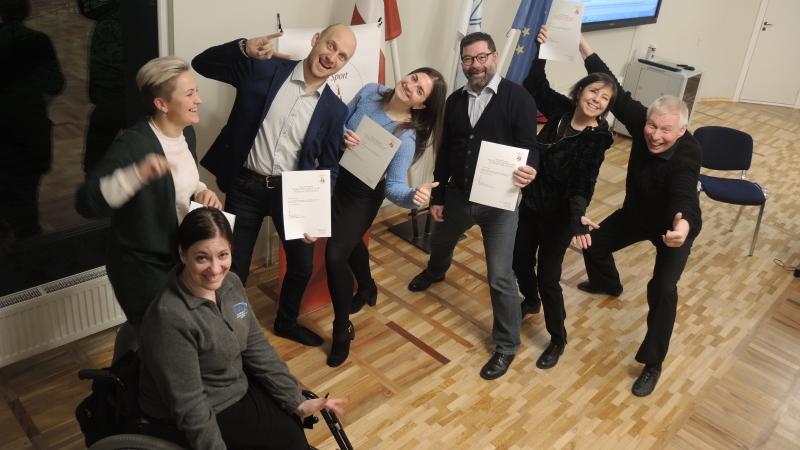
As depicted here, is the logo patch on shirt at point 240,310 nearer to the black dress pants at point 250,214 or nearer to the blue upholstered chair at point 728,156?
the black dress pants at point 250,214

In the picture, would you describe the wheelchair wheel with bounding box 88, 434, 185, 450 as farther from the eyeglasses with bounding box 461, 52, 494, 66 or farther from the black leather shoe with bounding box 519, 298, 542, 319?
the black leather shoe with bounding box 519, 298, 542, 319

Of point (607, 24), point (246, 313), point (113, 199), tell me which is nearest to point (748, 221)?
point (607, 24)

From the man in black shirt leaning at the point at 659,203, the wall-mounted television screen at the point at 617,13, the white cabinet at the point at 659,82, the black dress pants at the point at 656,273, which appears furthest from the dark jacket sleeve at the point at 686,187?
the white cabinet at the point at 659,82

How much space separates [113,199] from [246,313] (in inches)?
21.2

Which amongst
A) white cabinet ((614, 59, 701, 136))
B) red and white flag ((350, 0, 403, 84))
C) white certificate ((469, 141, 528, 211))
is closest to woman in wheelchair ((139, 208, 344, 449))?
white certificate ((469, 141, 528, 211))

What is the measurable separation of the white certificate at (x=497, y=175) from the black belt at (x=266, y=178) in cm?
88

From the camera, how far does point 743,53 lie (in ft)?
29.6

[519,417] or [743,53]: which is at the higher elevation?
[743,53]

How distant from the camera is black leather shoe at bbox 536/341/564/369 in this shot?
11.6 ft

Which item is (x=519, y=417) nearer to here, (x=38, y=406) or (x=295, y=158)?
(x=295, y=158)

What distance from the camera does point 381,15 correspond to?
3.79 meters

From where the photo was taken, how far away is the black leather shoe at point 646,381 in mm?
3457

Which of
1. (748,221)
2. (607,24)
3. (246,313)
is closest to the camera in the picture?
(246,313)

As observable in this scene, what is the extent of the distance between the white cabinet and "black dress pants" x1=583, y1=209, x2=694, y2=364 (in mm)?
3601
